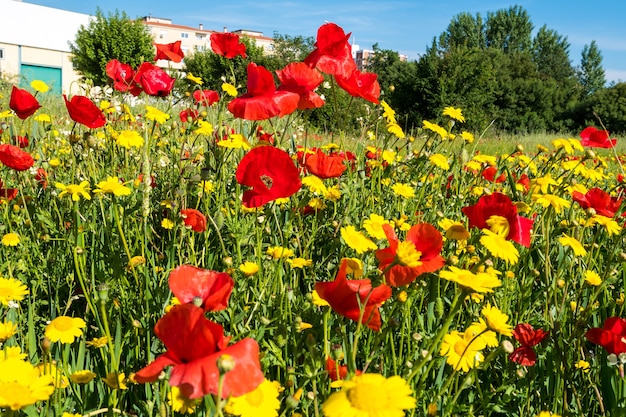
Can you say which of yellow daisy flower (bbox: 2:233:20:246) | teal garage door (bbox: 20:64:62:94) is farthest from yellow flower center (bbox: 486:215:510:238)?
teal garage door (bbox: 20:64:62:94)

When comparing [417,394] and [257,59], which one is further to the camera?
[257,59]

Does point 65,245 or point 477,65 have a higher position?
point 477,65

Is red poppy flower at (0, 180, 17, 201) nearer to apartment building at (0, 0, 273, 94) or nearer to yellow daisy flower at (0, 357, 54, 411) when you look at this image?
yellow daisy flower at (0, 357, 54, 411)

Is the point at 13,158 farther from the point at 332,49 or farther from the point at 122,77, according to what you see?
the point at 332,49

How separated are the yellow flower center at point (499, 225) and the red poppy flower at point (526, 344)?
0.76ft

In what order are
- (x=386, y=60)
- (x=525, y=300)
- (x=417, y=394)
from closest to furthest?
(x=417, y=394) < (x=525, y=300) < (x=386, y=60)

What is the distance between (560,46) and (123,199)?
205 ft

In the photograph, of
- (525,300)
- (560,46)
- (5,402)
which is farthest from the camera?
(560,46)

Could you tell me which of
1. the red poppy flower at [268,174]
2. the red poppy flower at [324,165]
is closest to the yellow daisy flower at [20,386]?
the red poppy flower at [268,174]

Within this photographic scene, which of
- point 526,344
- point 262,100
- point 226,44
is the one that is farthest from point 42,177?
point 526,344

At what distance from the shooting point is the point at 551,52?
184 feet

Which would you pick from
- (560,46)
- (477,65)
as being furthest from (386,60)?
(477,65)

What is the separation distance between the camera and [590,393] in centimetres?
135

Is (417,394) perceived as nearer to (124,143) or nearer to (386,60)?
(124,143)
